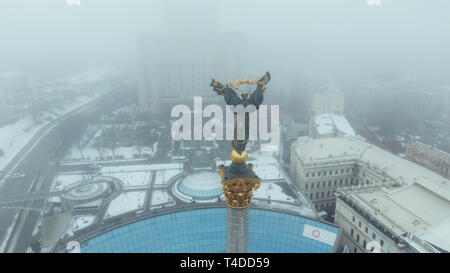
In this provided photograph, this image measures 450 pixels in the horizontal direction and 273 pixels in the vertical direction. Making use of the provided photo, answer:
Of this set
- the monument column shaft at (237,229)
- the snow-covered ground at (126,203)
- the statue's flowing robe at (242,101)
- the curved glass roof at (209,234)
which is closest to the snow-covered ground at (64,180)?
the snow-covered ground at (126,203)

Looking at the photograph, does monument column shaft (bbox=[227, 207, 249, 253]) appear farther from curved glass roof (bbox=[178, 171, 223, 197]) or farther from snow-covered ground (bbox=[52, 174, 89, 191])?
snow-covered ground (bbox=[52, 174, 89, 191])

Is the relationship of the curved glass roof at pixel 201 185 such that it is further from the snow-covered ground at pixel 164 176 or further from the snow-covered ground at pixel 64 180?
the snow-covered ground at pixel 64 180

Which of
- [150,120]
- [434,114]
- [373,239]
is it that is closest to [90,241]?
[373,239]

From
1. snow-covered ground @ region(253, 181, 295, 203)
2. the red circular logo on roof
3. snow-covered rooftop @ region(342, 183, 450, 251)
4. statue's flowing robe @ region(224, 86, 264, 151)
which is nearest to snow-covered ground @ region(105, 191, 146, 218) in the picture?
snow-covered ground @ region(253, 181, 295, 203)

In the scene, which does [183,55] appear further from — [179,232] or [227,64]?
[179,232]

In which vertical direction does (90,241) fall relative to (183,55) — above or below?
below

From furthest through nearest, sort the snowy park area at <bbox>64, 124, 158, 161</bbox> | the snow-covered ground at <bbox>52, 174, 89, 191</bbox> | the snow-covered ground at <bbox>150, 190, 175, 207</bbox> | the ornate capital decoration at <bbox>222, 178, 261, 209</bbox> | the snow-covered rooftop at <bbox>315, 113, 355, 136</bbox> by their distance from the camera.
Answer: the snowy park area at <bbox>64, 124, 158, 161</bbox> < the snow-covered rooftop at <bbox>315, 113, 355, 136</bbox> < the snow-covered ground at <bbox>52, 174, 89, 191</bbox> < the snow-covered ground at <bbox>150, 190, 175, 207</bbox> < the ornate capital decoration at <bbox>222, 178, 261, 209</bbox>

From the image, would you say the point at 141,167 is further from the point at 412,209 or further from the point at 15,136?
the point at 15,136
